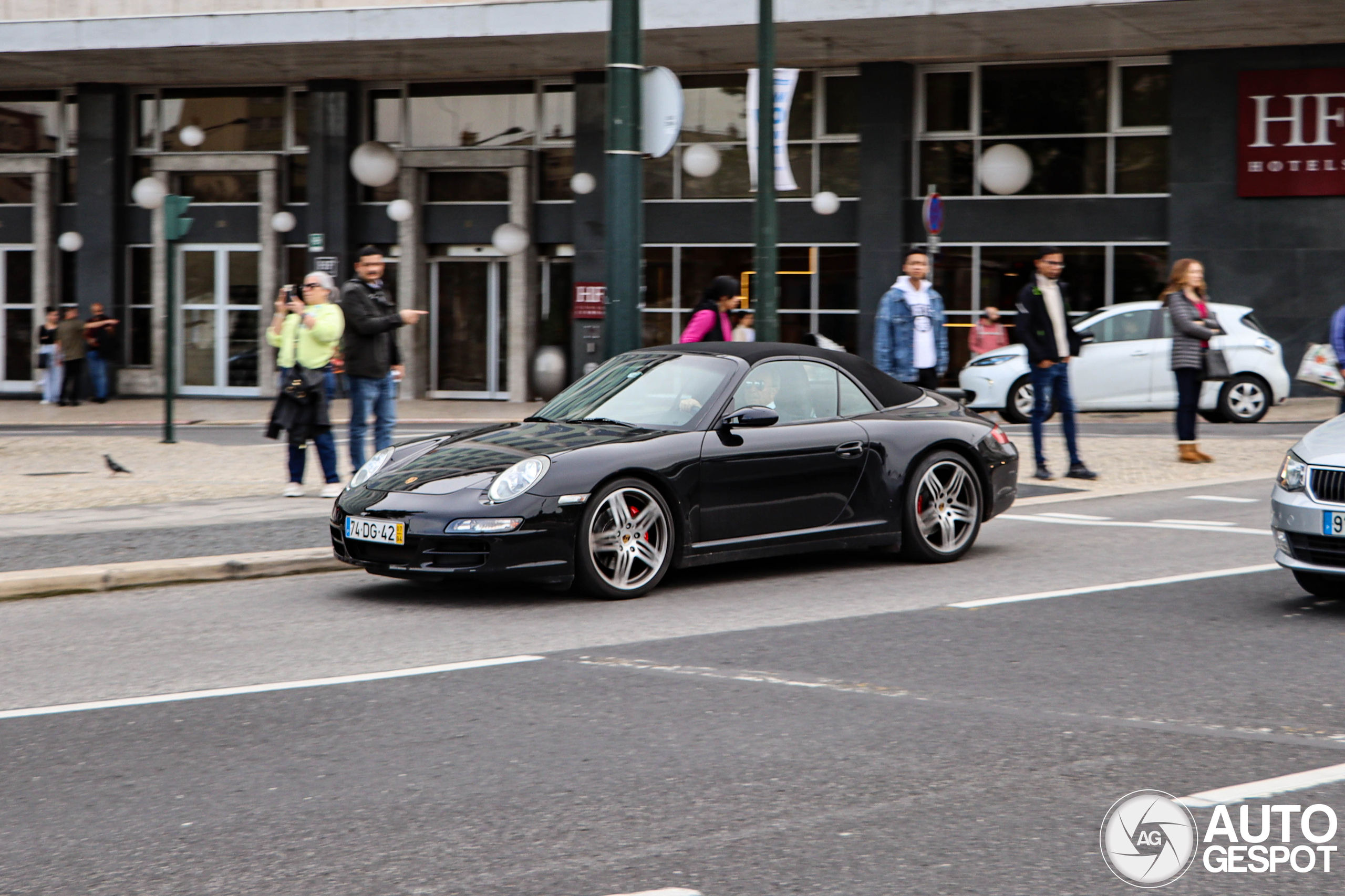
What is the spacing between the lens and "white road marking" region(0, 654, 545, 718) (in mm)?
5648

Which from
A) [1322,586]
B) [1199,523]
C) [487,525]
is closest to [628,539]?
[487,525]

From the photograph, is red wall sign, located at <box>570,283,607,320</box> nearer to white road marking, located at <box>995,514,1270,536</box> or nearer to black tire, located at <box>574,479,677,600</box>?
white road marking, located at <box>995,514,1270,536</box>

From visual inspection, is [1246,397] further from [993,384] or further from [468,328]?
[468,328]

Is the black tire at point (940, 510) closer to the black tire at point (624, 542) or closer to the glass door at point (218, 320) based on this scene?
the black tire at point (624, 542)

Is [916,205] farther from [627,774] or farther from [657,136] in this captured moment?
[627,774]

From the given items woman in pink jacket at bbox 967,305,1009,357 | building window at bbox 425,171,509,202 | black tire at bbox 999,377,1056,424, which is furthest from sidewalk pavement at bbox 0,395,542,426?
black tire at bbox 999,377,1056,424

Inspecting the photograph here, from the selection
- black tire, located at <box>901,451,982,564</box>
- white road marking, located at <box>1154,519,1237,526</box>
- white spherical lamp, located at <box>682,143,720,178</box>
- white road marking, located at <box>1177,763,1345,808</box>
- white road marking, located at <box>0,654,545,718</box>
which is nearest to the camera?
white road marking, located at <box>1177,763,1345,808</box>

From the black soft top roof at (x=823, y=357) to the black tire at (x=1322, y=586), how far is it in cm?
253

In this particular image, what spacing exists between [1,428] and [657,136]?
15.5 meters

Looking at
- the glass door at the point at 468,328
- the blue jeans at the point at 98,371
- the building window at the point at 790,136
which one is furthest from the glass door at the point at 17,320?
the building window at the point at 790,136

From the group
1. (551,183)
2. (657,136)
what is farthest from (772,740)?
(551,183)

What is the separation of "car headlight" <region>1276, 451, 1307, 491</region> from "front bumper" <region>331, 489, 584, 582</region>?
349cm

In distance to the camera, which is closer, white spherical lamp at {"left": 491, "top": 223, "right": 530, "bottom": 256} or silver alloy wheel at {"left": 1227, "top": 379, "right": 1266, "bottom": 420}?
silver alloy wheel at {"left": 1227, "top": 379, "right": 1266, "bottom": 420}
